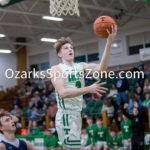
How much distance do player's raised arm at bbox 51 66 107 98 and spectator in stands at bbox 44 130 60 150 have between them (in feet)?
24.6

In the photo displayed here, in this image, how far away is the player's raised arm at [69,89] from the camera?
379 cm

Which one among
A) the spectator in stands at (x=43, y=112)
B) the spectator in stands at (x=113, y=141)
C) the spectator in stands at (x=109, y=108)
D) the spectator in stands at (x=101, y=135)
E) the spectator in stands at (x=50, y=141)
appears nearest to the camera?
the spectator in stands at (x=113, y=141)

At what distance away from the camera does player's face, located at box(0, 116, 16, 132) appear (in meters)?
3.87

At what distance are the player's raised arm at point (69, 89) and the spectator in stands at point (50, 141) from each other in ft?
24.6

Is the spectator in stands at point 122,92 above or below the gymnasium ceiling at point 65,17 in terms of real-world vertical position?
below

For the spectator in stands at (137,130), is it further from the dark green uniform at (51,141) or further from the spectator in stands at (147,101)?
the dark green uniform at (51,141)

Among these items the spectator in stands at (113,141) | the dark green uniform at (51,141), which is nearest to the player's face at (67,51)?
the spectator in stands at (113,141)

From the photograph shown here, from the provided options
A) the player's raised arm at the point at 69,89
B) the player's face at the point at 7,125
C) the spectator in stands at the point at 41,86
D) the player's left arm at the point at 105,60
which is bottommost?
the player's face at the point at 7,125

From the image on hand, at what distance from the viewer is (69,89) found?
3980 mm

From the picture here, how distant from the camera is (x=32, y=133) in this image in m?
13.7

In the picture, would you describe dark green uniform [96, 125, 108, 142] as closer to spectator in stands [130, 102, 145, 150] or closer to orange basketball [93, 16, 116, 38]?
spectator in stands [130, 102, 145, 150]

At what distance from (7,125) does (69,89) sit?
0.78 meters

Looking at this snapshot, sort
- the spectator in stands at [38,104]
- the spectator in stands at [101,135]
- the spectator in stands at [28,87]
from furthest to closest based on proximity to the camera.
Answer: the spectator in stands at [28,87]
the spectator in stands at [38,104]
the spectator in stands at [101,135]

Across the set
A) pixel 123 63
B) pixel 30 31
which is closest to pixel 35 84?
pixel 30 31
